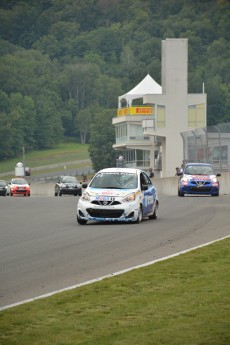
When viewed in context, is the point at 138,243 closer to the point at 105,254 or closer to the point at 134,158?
the point at 105,254

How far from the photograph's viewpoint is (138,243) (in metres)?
22.1

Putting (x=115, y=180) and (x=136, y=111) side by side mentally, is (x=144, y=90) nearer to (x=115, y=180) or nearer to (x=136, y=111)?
(x=136, y=111)

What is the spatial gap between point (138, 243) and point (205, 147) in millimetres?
39911

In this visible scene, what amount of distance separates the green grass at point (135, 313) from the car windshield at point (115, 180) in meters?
12.5

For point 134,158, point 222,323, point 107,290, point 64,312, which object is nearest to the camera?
point 222,323

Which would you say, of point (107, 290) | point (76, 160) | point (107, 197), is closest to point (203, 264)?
point (107, 290)

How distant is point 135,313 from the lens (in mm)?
12453

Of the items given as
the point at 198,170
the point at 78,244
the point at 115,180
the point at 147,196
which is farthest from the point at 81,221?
the point at 198,170

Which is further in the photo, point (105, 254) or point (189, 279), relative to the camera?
point (105, 254)

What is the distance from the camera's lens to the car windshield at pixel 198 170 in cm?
4949

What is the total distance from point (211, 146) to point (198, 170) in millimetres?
11670

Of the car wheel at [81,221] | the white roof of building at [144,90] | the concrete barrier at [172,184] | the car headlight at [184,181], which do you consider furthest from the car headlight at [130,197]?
the white roof of building at [144,90]

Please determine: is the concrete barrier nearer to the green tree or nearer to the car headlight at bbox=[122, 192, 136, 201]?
the car headlight at bbox=[122, 192, 136, 201]

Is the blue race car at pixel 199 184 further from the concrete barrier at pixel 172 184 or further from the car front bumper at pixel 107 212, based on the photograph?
the car front bumper at pixel 107 212
